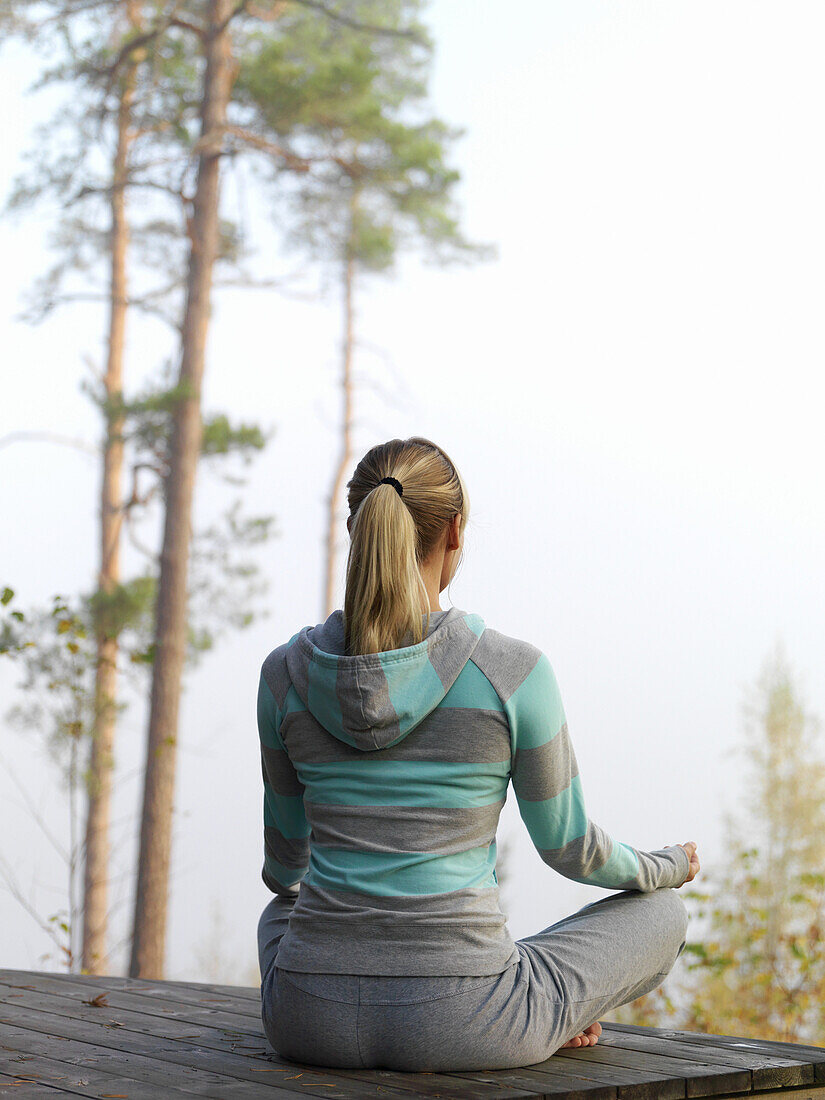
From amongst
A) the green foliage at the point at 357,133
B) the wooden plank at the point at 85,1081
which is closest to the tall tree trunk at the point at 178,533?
the green foliage at the point at 357,133

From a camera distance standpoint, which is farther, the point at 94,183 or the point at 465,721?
the point at 94,183

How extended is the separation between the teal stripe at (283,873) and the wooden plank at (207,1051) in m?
0.28

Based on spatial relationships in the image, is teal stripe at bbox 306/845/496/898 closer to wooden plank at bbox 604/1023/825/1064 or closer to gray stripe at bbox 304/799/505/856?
gray stripe at bbox 304/799/505/856

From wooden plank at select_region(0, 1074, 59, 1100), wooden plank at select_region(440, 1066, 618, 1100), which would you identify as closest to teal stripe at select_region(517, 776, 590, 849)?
wooden plank at select_region(440, 1066, 618, 1100)

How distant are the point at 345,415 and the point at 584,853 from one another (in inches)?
309

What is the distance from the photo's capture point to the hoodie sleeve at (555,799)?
5.34 feet

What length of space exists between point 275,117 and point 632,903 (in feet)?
23.4

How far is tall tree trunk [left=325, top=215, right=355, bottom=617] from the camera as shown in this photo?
918cm

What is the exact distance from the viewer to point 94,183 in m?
8.31

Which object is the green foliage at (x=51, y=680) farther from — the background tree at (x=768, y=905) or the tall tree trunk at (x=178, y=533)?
the background tree at (x=768, y=905)

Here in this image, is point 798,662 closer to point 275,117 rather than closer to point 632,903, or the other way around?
point 275,117

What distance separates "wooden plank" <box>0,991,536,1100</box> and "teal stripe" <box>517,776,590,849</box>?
35 centimetres

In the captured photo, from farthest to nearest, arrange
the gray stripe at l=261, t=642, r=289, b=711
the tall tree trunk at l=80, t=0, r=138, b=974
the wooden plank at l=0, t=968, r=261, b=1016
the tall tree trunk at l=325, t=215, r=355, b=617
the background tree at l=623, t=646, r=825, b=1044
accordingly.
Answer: the tall tree trunk at l=325, t=215, r=355, b=617, the tall tree trunk at l=80, t=0, r=138, b=974, the background tree at l=623, t=646, r=825, b=1044, the wooden plank at l=0, t=968, r=261, b=1016, the gray stripe at l=261, t=642, r=289, b=711

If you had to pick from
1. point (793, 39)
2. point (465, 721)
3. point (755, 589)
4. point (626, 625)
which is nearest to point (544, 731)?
point (465, 721)
